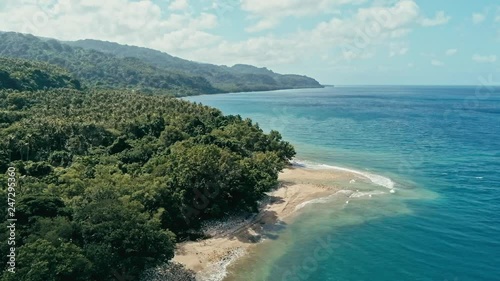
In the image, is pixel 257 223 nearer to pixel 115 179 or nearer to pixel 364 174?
pixel 115 179

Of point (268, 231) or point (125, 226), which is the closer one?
point (125, 226)

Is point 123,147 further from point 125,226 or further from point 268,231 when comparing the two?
point 125,226

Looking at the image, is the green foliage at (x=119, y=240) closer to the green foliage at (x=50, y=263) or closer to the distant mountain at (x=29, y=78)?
the green foliage at (x=50, y=263)

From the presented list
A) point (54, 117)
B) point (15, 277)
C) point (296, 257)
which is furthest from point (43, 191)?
point (54, 117)

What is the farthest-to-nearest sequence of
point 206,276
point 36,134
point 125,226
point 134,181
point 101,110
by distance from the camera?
point 101,110 < point 36,134 < point 134,181 < point 206,276 < point 125,226

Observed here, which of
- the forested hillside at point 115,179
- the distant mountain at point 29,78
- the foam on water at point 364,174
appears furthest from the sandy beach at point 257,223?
the distant mountain at point 29,78

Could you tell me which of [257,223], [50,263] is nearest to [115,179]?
[257,223]

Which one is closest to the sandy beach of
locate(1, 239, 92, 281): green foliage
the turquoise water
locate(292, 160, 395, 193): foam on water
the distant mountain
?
the turquoise water

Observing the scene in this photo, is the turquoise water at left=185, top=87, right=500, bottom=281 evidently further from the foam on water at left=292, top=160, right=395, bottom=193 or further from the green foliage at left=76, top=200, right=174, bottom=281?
the green foliage at left=76, top=200, right=174, bottom=281
